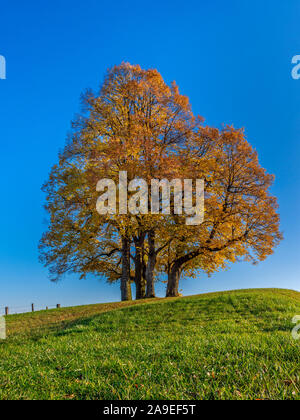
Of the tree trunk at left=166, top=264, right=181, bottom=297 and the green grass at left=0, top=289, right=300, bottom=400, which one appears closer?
the green grass at left=0, top=289, right=300, bottom=400

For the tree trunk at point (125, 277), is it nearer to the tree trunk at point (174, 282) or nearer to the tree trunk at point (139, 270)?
the tree trunk at point (139, 270)

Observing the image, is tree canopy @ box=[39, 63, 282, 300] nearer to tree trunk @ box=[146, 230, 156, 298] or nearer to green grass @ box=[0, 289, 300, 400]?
tree trunk @ box=[146, 230, 156, 298]

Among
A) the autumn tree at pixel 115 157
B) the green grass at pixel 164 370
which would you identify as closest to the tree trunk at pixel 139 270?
the autumn tree at pixel 115 157

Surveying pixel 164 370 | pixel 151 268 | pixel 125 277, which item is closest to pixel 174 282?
pixel 151 268

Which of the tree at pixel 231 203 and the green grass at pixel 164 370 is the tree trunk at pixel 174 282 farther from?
the green grass at pixel 164 370

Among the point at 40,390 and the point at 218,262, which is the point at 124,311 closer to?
the point at 40,390

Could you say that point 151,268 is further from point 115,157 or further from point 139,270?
point 115,157

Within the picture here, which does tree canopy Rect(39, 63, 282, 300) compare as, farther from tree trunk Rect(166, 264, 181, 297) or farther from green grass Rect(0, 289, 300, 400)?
green grass Rect(0, 289, 300, 400)

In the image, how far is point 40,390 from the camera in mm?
4238

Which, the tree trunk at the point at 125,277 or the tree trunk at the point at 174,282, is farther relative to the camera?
the tree trunk at the point at 174,282

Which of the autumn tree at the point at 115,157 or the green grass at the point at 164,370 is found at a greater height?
the autumn tree at the point at 115,157

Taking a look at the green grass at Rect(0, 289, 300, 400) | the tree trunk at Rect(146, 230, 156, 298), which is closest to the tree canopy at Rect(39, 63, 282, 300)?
the tree trunk at Rect(146, 230, 156, 298)

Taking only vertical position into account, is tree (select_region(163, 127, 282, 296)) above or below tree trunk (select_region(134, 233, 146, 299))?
above
